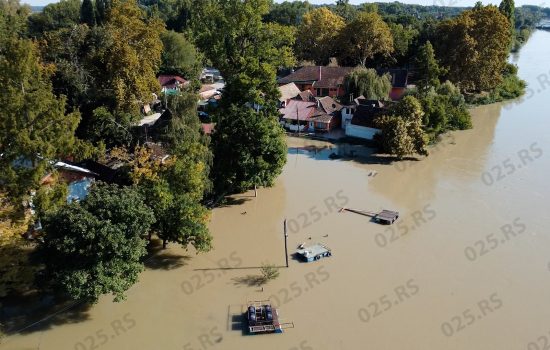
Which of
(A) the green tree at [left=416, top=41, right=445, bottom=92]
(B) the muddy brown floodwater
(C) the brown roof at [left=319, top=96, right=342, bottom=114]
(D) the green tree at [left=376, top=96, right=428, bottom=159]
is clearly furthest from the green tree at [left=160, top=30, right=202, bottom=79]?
(B) the muddy brown floodwater

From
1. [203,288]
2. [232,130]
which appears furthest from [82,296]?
[232,130]

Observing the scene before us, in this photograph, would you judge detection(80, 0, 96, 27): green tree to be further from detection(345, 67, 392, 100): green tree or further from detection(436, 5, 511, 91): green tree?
detection(436, 5, 511, 91): green tree

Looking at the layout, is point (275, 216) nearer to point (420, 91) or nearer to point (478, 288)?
point (478, 288)

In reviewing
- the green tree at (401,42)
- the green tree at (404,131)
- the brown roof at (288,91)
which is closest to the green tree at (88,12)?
the brown roof at (288,91)

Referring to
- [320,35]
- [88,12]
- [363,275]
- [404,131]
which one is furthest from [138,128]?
[88,12]

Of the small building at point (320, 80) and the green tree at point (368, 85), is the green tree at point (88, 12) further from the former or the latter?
the green tree at point (368, 85)

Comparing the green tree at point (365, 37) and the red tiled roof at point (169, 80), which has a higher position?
the green tree at point (365, 37)
